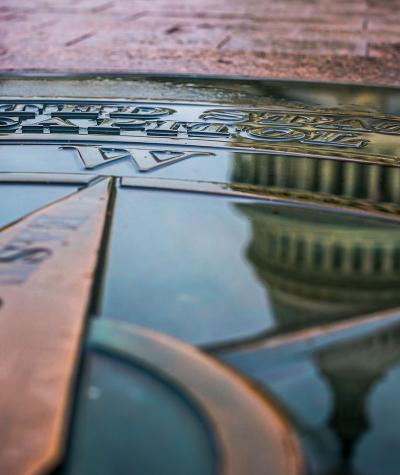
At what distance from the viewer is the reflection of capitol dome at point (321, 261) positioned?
1410 mm

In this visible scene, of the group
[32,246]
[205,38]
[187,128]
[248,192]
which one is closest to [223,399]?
[32,246]

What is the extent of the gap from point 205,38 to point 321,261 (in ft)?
14.2

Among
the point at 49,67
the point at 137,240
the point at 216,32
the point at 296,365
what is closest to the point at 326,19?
the point at 216,32

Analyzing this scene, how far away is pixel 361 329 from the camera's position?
4.33 feet

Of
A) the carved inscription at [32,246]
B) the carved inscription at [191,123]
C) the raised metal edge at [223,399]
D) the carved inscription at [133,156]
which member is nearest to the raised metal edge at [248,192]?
the carved inscription at [133,156]

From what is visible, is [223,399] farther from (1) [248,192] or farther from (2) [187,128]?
(2) [187,128]

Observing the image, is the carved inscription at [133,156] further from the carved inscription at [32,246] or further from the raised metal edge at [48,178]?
the carved inscription at [32,246]

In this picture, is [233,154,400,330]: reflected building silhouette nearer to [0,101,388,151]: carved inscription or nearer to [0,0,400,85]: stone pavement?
[0,101,388,151]: carved inscription

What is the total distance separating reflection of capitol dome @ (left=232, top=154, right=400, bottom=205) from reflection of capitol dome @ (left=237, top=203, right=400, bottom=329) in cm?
21

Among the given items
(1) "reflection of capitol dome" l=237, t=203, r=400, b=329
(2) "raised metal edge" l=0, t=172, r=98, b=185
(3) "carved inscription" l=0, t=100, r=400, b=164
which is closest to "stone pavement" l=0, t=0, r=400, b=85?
(3) "carved inscription" l=0, t=100, r=400, b=164

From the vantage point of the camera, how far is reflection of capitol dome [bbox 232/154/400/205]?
210 centimetres

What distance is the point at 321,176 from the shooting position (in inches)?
87.4

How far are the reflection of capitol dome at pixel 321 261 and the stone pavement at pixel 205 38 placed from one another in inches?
92.6

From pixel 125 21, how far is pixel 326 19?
1629 millimetres
